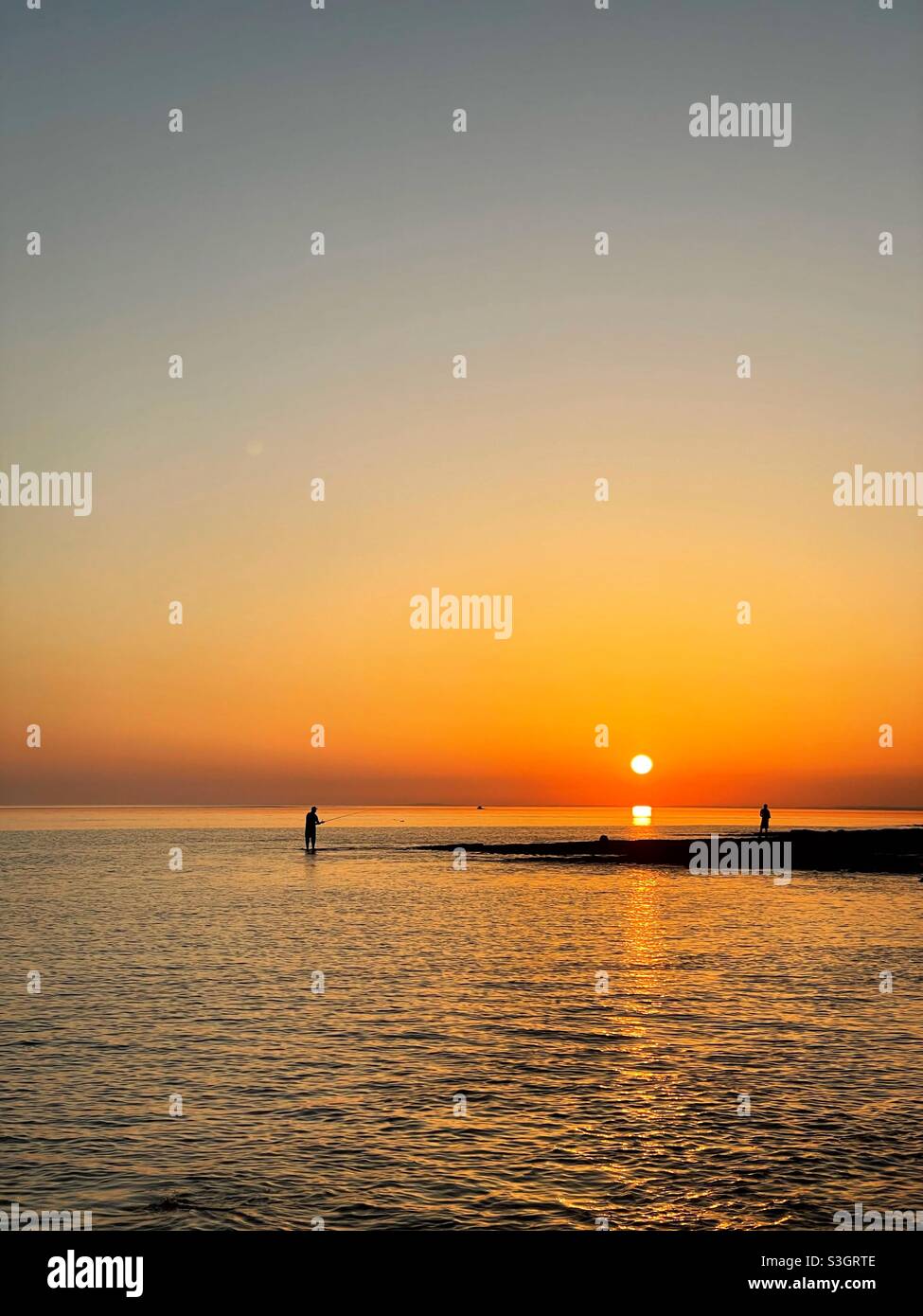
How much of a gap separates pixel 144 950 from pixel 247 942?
147 inches

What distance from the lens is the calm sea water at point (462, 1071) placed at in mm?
14680

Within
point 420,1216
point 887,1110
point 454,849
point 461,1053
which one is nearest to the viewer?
point 420,1216

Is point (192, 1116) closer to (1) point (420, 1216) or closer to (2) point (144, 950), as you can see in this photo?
(1) point (420, 1216)

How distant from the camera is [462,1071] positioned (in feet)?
69.1

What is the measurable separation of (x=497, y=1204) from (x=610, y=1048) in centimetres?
932

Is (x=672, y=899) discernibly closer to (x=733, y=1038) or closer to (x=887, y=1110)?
(x=733, y=1038)

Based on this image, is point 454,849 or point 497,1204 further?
point 454,849

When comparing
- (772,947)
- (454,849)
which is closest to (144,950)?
(772,947)

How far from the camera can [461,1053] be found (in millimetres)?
22562

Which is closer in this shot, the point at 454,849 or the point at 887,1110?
the point at 887,1110

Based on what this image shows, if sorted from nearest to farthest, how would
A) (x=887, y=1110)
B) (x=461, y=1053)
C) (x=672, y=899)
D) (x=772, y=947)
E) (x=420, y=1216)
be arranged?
(x=420, y=1216) → (x=887, y=1110) → (x=461, y=1053) → (x=772, y=947) → (x=672, y=899)

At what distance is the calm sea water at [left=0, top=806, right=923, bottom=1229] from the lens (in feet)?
48.2

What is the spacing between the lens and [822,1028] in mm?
25031
